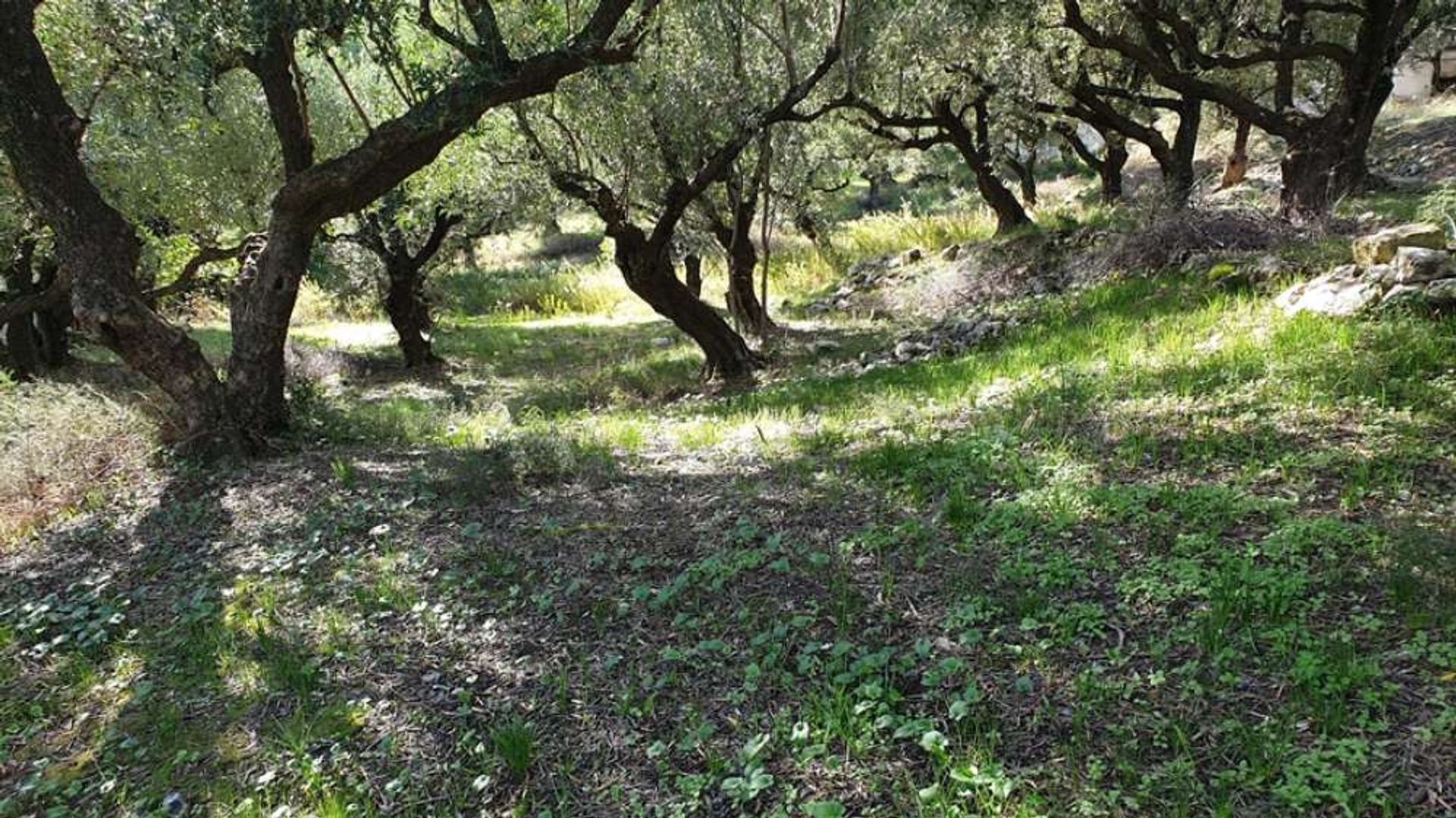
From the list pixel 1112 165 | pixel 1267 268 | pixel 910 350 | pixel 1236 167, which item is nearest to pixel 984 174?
pixel 1112 165

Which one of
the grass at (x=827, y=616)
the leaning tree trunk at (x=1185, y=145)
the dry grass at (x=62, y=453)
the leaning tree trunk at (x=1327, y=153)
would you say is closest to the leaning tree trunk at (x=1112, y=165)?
the leaning tree trunk at (x=1185, y=145)

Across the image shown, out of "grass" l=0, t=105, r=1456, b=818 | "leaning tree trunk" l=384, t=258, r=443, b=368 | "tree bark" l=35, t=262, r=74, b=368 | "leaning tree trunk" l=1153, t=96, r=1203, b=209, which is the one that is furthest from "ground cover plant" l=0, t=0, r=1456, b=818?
"leaning tree trunk" l=1153, t=96, r=1203, b=209

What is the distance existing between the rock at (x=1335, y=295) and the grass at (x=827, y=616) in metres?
0.19

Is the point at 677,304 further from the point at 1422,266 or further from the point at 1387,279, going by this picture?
the point at 1422,266

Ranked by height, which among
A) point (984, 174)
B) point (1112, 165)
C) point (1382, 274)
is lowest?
point (1382, 274)

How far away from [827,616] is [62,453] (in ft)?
19.8

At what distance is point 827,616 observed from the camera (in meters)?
3.01

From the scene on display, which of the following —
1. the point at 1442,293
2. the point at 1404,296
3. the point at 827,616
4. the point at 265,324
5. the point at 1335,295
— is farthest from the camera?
the point at 265,324

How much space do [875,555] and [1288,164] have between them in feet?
32.7

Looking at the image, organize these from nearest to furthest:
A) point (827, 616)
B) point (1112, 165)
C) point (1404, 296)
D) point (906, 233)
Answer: point (827, 616) → point (1404, 296) → point (1112, 165) → point (906, 233)

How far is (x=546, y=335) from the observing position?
16484mm

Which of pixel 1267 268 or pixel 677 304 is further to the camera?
pixel 677 304

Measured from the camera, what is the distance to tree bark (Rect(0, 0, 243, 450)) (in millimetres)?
5367

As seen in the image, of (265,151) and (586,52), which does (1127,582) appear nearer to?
(586,52)
